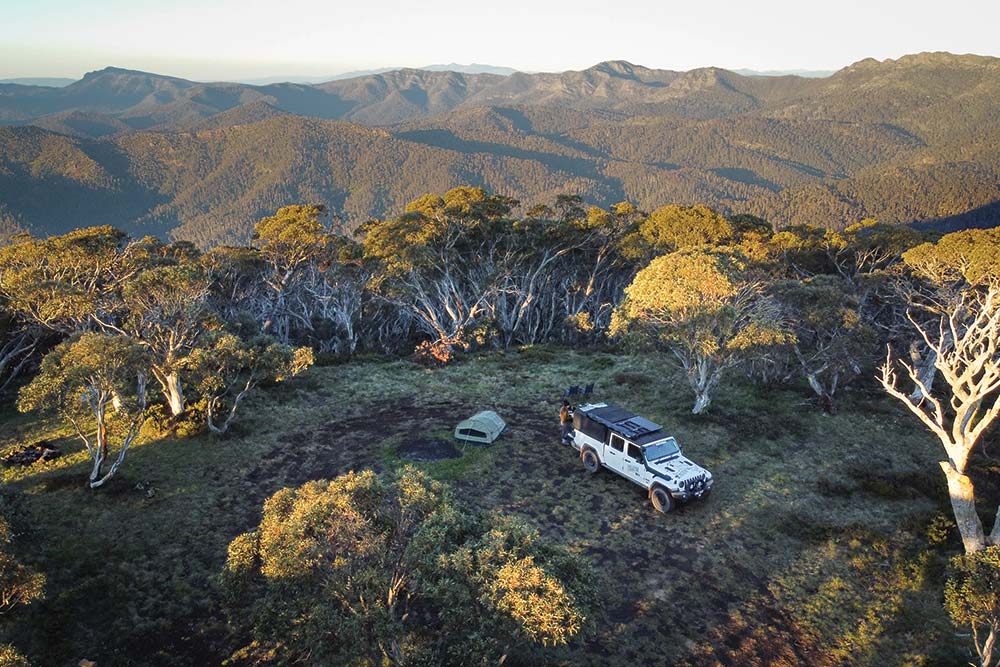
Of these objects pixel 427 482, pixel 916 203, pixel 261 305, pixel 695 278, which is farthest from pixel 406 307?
pixel 916 203

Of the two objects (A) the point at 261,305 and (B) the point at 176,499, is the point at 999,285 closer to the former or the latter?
(B) the point at 176,499

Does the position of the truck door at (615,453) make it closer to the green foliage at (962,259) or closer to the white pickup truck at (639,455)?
the white pickup truck at (639,455)

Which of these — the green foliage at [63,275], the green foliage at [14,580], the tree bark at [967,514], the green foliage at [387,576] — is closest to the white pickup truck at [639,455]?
the tree bark at [967,514]

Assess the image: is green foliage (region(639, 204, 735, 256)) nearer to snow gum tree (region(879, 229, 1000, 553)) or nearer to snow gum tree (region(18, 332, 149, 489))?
snow gum tree (region(879, 229, 1000, 553))

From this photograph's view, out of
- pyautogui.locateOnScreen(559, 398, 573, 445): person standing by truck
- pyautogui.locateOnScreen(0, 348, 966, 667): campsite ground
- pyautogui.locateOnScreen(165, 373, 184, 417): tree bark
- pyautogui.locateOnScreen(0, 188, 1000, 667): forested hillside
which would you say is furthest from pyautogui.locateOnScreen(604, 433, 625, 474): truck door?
pyautogui.locateOnScreen(165, 373, 184, 417): tree bark

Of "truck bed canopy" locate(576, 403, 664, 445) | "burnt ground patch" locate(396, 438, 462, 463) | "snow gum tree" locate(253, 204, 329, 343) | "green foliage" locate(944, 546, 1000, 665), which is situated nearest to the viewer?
"green foliage" locate(944, 546, 1000, 665)

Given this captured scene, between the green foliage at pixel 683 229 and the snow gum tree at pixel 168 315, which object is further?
the green foliage at pixel 683 229

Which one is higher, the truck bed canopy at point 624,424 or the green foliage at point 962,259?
the green foliage at point 962,259
